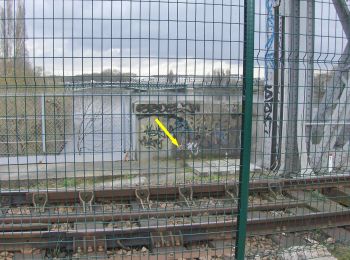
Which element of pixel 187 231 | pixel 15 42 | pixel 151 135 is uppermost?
pixel 15 42

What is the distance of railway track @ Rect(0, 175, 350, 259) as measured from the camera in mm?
4961

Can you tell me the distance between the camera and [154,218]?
5684mm

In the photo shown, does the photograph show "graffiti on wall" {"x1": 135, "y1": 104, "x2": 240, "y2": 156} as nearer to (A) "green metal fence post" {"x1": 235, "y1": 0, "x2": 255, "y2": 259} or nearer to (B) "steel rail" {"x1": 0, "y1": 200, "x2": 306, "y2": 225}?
(A) "green metal fence post" {"x1": 235, "y1": 0, "x2": 255, "y2": 259}

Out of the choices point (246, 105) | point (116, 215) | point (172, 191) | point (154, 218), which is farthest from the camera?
point (172, 191)

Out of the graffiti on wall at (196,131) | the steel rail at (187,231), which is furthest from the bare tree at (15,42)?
the steel rail at (187,231)

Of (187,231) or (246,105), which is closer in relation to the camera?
(246,105)

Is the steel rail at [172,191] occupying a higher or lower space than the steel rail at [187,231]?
higher

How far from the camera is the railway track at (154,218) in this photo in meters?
4.96

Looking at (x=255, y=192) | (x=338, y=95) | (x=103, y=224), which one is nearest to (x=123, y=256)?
(x=103, y=224)

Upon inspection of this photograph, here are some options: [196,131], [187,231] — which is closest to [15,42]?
[196,131]

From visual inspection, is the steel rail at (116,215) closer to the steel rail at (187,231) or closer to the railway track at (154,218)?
the railway track at (154,218)

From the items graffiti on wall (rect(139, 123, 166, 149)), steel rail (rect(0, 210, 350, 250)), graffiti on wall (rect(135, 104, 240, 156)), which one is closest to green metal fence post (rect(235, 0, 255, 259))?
graffiti on wall (rect(135, 104, 240, 156))

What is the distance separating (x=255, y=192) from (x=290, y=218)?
1.40 m

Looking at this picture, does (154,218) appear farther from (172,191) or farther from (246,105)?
(246,105)
